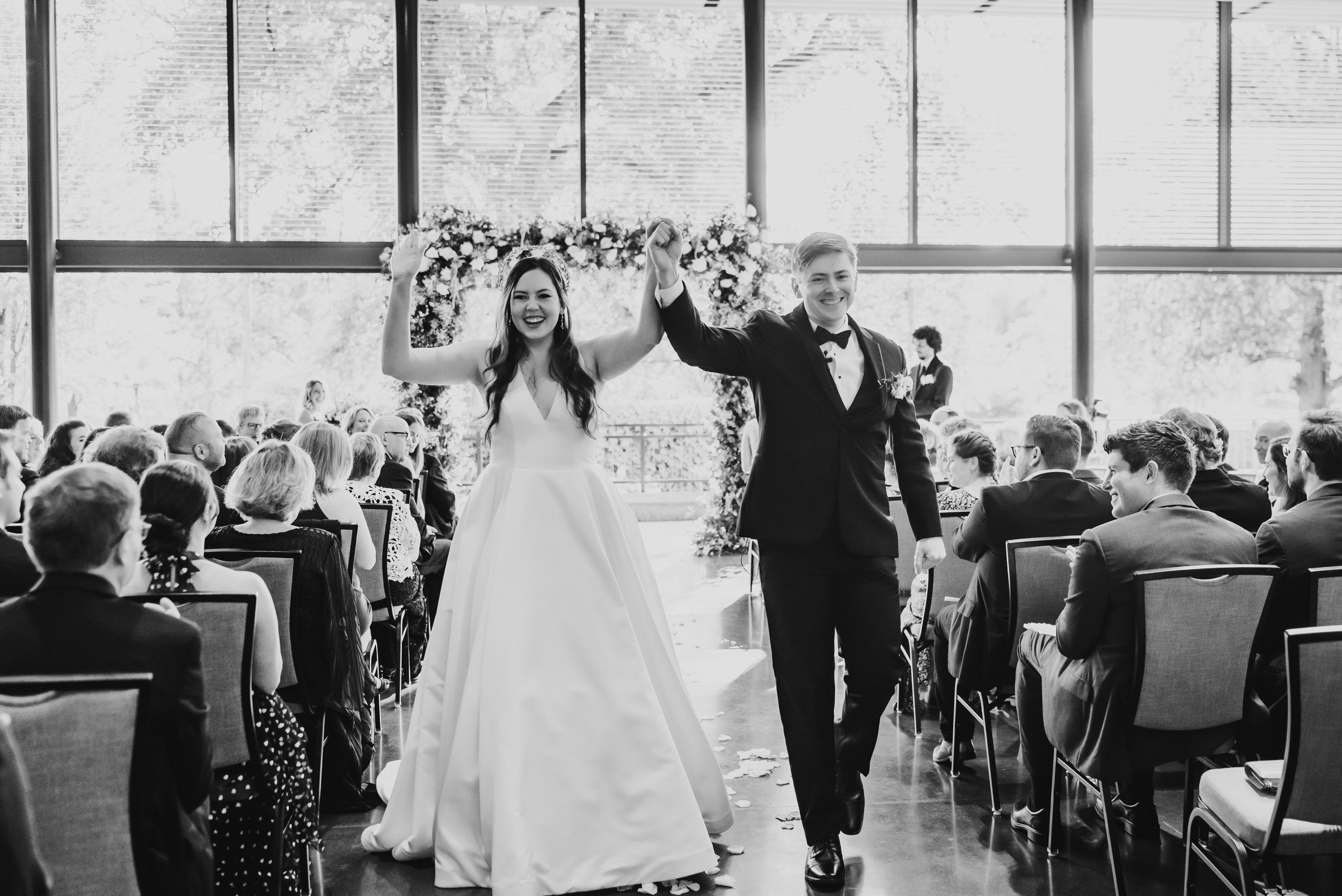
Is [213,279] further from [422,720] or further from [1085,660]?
[1085,660]

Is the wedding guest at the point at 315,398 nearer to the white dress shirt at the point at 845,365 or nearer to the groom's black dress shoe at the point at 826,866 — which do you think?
the white dress shirt at the point at 845,365

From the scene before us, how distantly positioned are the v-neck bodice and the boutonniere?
887 mm

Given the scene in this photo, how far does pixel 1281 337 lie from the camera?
12711 mm

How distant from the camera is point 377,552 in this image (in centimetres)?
480

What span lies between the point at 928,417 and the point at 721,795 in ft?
17.6

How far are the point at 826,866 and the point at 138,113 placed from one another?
937 centimetres

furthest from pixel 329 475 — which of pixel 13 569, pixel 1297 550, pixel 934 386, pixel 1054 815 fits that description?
pixel 934 386

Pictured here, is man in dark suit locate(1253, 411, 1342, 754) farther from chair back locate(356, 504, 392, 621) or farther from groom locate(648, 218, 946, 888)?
chair back locate(356, 504, 392, 621)

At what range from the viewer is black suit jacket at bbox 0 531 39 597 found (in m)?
2.92

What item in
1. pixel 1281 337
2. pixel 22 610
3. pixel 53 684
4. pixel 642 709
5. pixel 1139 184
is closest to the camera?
pixel 53 684

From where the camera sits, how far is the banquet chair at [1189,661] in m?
2.84

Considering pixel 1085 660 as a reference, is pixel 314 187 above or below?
above

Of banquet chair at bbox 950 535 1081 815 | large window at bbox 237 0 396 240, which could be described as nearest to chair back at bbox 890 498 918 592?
banquet chair at bbox 950 535 1081 815

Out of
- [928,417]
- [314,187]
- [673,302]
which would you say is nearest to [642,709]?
[673,302]
